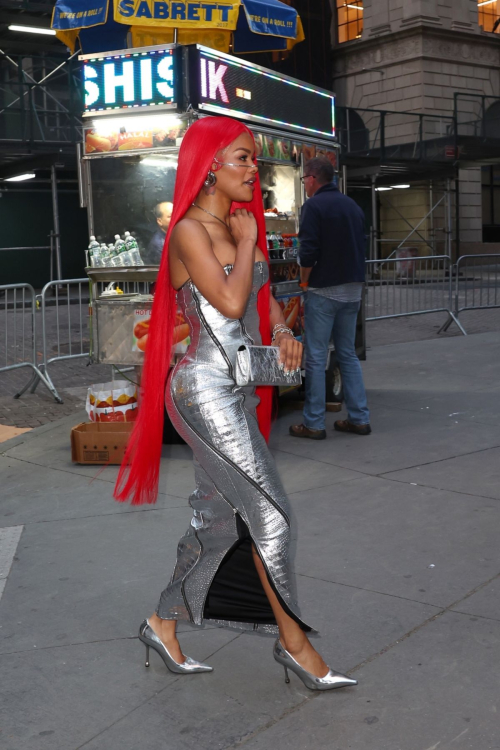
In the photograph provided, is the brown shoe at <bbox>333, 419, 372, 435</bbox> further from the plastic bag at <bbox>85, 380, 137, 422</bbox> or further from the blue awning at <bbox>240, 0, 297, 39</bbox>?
the blue awning at <bbox>240, 0, 297, 39</bbox>

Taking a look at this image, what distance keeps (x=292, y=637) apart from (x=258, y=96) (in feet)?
17.7

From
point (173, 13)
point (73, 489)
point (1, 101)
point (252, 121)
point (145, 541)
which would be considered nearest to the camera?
point (145, 541)

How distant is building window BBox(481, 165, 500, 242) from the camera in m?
33.0

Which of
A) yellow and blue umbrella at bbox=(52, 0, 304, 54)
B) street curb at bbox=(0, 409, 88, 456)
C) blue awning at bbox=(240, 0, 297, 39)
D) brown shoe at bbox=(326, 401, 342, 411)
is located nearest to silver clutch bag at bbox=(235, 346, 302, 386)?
street curb at bbox=(0, 409, 88, 456)

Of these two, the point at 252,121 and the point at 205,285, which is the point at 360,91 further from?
the point at 205,285

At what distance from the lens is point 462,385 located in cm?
894

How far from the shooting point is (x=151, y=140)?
266 inches

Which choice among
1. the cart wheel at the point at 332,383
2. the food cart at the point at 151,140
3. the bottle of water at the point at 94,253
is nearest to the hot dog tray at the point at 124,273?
the food cart at the point at 151,140

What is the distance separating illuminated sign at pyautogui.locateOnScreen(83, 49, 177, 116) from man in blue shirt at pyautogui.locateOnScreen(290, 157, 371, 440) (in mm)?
1265

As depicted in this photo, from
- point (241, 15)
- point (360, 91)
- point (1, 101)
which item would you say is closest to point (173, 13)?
point (241, 15)

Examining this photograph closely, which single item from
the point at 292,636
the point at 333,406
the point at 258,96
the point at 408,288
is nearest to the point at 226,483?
the point at 292,636

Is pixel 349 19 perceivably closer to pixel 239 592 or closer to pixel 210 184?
pixel 210 184

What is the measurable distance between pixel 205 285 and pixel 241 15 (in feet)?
22.8

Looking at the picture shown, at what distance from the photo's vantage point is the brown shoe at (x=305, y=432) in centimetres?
679
